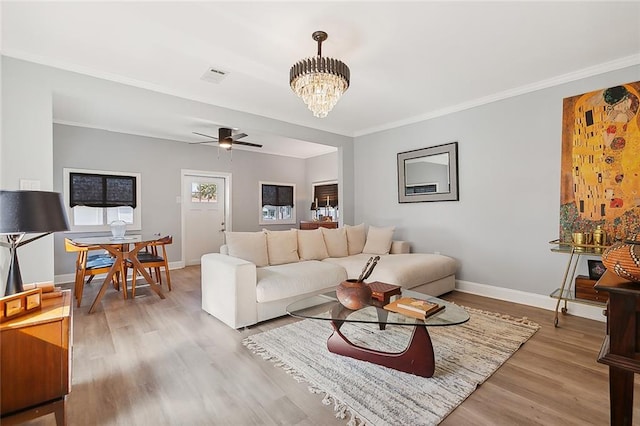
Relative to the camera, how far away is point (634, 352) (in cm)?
99

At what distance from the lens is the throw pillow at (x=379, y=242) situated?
4.47 meters

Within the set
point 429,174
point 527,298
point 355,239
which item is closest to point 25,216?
point 355,239

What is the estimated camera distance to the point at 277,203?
7582 mm

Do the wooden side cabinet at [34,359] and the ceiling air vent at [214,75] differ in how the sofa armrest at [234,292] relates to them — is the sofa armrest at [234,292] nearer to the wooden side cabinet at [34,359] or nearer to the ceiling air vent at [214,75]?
the wooden side cabinet at [34,359]

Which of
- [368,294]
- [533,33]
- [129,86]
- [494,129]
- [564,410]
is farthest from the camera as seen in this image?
[494,129]

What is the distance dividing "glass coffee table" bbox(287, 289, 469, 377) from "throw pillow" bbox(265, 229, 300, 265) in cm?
133

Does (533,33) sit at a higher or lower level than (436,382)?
higher

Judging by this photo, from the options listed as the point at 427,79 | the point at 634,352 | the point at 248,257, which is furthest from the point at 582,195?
the point at 248,257

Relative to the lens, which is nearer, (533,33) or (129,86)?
(533,33)

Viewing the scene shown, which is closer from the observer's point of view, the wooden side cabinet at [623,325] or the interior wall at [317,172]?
the wooden side cabinet at [623,325]

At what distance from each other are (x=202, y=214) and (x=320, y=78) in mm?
4918

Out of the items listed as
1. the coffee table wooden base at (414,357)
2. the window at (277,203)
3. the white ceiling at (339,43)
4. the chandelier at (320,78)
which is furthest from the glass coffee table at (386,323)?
the window at (277,203)

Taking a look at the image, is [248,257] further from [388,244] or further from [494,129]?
[494,129]

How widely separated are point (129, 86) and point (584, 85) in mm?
4805
